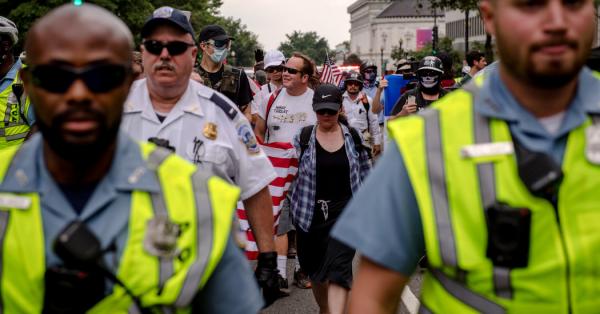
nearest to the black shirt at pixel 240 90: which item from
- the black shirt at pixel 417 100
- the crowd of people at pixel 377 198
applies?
the black shirt at pixel 417 100

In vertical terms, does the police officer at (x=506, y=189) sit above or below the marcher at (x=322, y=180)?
above

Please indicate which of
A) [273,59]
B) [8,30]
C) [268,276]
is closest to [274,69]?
[273,59]

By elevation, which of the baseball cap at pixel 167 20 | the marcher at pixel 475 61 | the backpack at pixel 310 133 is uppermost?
the baseball cap at pixel 167 20

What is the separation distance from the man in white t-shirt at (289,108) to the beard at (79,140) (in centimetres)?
661

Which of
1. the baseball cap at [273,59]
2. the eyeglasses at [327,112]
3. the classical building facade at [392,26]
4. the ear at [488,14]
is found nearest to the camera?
the ear at [488,14]

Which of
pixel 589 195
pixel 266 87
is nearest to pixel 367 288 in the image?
pixel 589 195

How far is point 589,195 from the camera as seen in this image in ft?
8.20

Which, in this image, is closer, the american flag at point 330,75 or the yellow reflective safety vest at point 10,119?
the yellow reflective safety vest at point 10,119

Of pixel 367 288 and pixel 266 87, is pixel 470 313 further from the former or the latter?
pixel 266 87

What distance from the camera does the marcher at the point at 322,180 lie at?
23.8ft

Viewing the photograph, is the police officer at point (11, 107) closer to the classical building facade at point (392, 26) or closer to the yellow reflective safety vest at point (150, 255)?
the yellow reflective safety vest at point (150, 255)

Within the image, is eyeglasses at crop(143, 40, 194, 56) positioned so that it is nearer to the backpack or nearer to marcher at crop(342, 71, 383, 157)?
the backpack

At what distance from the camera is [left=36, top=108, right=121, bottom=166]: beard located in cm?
244

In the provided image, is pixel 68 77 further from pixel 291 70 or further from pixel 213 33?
pixel 291 70
